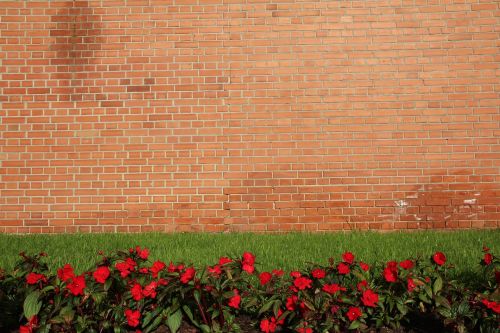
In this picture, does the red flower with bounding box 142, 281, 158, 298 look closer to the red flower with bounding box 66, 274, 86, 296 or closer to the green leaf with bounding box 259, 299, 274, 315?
the red flower with bounding box 66, 274, 86, 296

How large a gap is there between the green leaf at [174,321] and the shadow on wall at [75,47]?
4143mm

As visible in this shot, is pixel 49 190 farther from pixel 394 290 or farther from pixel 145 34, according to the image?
pixel 394 290

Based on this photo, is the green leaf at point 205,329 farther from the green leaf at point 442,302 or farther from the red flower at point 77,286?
the green leaf at point 442,302

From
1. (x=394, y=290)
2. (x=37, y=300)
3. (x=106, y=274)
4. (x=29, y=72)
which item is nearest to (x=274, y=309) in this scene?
(x=394, y=290)

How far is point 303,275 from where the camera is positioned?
324 centimetres

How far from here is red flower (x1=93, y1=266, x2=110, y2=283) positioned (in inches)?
117

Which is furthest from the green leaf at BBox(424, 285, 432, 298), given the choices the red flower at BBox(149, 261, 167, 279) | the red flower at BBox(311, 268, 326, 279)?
the red flower at BBox(149, 261, 167, 279)

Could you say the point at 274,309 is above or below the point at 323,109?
below

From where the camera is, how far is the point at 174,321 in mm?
2902

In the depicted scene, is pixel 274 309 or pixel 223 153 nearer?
pixel 274 309

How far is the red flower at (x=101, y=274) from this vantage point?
2.97m

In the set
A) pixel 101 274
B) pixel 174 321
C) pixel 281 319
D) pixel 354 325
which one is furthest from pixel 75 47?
pixel 354 325

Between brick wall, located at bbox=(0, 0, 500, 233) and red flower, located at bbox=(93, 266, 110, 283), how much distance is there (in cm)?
328

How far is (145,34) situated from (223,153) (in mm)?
1764
